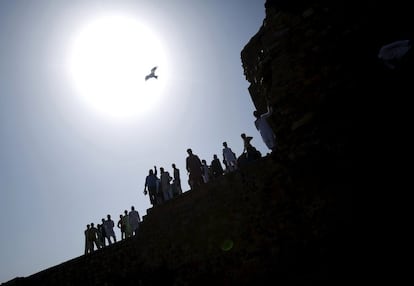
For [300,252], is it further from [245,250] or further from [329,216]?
[245,250]

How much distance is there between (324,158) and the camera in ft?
11.0

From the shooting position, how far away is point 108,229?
43.9 ft

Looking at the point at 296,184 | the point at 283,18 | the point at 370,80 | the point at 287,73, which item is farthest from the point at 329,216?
the point at 283,18

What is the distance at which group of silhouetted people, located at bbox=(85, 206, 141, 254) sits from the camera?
42.1ft

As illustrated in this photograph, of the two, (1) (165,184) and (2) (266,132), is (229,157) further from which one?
(2) (266,132)

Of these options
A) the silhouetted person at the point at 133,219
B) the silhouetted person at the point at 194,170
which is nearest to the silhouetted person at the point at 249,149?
the silhouetted person at the point at 194,170

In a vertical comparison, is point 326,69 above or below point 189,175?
below

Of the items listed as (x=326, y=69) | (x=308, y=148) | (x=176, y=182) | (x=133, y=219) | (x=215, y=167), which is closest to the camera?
(x=308, y=148)

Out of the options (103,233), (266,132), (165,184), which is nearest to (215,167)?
(165,184)

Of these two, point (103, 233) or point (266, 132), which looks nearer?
point (266, 132)

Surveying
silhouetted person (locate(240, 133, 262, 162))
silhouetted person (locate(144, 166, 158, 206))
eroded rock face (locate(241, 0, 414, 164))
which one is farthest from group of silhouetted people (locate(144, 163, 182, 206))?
eroded rock face (locate(241, 0, 414, 164))

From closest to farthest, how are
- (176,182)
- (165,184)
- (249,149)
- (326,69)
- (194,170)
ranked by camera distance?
(326,69) < (249,149) < (194,170) < (165,184) < (176,182)

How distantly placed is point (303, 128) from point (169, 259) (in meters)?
4.35

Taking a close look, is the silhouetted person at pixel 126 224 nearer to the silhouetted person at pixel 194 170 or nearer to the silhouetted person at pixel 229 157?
the silhouetted person at pixel 194 170
